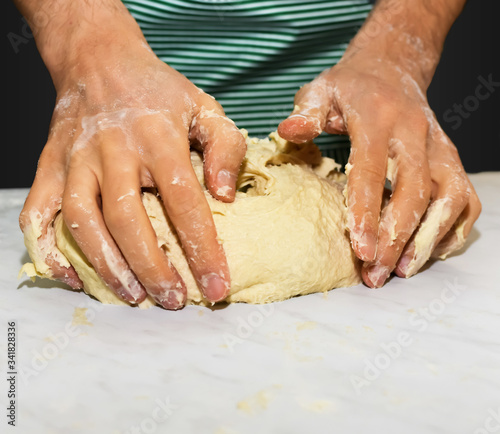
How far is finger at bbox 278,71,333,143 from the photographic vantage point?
1.47 m

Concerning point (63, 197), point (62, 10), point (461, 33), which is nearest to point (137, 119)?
point (63, 197)

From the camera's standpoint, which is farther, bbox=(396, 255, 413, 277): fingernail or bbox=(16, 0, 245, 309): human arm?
bbox=(396, 255, 413, 277): fingernail

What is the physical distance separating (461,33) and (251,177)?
2.36 metres

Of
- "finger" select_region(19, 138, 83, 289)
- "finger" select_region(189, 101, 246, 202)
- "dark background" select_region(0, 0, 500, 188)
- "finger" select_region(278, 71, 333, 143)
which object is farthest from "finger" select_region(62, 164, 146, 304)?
"dark background" select_region(0, 0, 500, 188)

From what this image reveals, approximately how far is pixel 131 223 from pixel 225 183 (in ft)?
0.85

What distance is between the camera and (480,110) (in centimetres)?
356

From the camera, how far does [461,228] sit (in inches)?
62.9

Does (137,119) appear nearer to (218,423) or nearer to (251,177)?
(251,177)

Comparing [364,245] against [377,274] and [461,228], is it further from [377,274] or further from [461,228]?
[461,228]

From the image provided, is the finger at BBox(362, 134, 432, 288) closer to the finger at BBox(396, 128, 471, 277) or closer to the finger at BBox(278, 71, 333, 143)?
the finger at BBox(396, 128, 471, 277)
